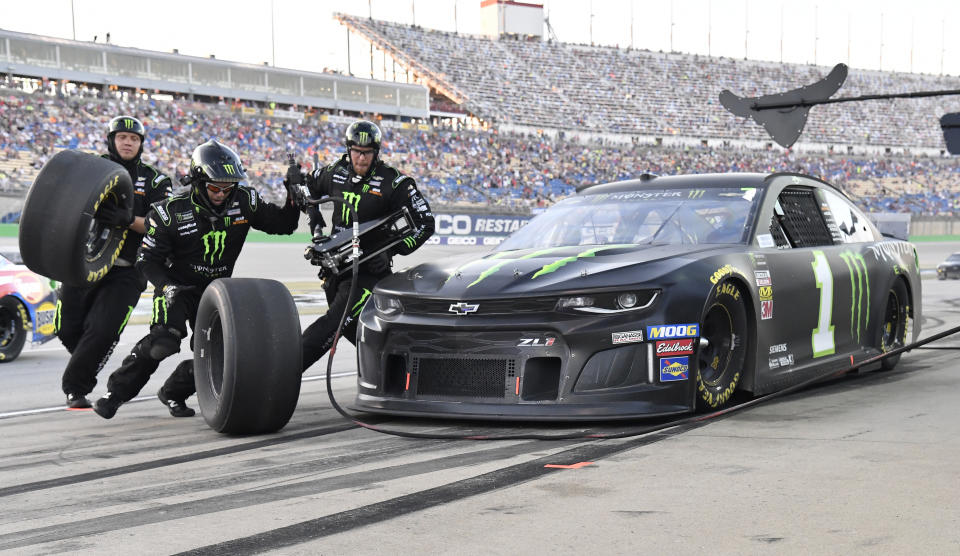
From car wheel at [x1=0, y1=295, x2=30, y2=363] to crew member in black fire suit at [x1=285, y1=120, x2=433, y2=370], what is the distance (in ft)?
14.9

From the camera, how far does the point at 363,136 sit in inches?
264

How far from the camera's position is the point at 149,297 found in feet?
62.2

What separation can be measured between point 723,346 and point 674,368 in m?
0.60

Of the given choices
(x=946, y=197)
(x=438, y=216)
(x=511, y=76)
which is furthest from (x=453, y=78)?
(x=438, y=216)

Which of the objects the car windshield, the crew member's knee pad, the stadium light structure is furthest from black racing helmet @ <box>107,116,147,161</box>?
the stadium light structure

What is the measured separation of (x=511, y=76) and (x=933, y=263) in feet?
103

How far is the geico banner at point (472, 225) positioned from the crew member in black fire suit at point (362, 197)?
2226 cm

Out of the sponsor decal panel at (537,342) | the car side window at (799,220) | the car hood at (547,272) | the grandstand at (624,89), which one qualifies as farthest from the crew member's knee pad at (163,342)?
the grandstand at (624,89)

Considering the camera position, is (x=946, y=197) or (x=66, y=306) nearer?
(x=66, y=306)

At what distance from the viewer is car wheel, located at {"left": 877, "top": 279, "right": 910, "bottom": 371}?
24.9 ft

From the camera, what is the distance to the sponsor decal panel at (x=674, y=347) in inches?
200

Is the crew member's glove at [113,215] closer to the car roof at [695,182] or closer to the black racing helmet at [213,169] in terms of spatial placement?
the black racing helmet at [213,169]

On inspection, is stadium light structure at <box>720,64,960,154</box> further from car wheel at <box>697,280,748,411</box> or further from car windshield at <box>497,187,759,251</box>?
car wheel at <box>697,280,748,411</box>

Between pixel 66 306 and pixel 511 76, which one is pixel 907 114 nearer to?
pixel 511 76
